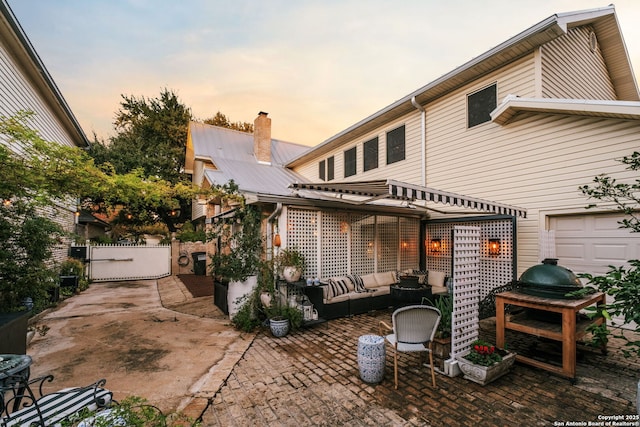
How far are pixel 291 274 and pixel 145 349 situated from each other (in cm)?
293

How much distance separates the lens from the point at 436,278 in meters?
8.29

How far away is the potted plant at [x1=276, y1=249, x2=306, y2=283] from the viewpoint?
6.25m

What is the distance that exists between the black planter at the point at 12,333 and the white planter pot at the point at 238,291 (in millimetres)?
3343

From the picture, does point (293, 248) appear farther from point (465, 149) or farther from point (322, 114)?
point (322, 114)

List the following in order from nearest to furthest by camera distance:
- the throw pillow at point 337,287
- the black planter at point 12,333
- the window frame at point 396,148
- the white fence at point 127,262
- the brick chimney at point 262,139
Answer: the black planter at point 12,333
the throw pillow at point 337,287
the window frame at point 396,148
the white fence at point 127,262
the brick chimney at point 262,139

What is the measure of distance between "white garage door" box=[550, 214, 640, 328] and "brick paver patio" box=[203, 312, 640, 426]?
2.17 m

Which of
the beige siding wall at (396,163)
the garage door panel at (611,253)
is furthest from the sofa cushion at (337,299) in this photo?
the garage door panel at (611,253)

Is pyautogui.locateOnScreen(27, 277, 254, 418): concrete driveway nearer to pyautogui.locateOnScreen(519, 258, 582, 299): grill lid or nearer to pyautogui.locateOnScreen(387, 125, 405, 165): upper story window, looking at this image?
pyautogui.locateOnScreen(519, 258, 582, 299): grill lid

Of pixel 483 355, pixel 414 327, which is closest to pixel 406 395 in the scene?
pixel 414 327

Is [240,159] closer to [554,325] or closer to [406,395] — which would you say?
[406,395]

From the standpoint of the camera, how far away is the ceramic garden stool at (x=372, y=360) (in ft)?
12.4

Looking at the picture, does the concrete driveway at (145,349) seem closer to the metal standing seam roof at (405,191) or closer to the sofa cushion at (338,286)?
the sofa cushion at (338,286)

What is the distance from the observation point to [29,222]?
5961 mm

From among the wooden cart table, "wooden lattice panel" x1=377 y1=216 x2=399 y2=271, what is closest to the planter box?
the wooden cart table
